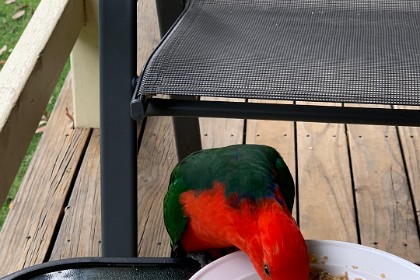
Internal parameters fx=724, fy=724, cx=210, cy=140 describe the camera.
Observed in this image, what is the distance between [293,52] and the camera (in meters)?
1.32

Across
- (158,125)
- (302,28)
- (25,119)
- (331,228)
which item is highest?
(302,28)

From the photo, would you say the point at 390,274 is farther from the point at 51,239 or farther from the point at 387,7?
the point at 51,239

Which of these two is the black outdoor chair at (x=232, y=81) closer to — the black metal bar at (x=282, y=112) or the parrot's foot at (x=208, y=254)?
the black metal bar at (x=282, y=112)

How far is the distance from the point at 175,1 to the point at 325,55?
483mm

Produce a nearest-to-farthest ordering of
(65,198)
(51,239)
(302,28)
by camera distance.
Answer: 1. (302,28)
2. (51,239)
3. (65,198)

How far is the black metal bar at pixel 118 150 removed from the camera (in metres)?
1.22

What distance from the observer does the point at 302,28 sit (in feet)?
4.82

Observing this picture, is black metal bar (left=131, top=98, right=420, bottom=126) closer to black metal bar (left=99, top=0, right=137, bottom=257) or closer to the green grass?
black metal bar (left=99, top=0, right=137, bottom=257)

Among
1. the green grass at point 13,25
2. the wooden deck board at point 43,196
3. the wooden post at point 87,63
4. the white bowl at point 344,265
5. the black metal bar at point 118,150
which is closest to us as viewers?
the white bowl at point 344,265

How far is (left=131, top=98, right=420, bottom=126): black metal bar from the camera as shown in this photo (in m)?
1.18

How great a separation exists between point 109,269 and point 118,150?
342 mm

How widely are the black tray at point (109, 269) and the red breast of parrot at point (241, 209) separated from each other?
10 centimetres

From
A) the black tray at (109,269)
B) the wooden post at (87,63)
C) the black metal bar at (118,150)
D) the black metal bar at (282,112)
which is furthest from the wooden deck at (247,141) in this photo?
the black tray at (109,269)

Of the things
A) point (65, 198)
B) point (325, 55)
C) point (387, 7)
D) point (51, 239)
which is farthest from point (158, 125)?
point (325, 55)
